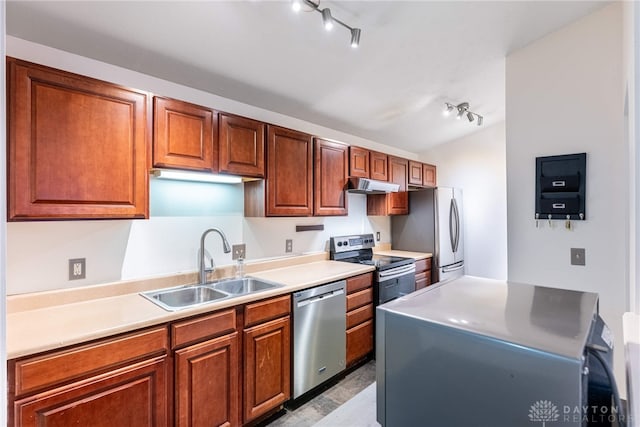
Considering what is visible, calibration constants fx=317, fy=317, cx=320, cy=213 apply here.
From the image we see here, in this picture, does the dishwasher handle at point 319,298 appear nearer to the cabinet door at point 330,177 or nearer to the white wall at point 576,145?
the cabinet door at point 330,177

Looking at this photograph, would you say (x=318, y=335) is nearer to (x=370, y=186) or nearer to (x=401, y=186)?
(x=370, y=186)

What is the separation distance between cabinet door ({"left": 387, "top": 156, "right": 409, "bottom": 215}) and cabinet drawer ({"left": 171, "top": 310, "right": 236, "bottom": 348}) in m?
2.48

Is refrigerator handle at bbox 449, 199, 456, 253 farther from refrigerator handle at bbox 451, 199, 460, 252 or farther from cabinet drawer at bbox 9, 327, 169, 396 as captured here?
cabinet drawer at bbox 9, 327, 169, 396

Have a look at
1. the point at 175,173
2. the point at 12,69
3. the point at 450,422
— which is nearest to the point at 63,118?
the point at 12,69

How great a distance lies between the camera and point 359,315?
2850 millimetres

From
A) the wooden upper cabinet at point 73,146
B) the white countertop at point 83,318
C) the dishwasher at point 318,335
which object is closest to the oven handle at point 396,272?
the dishwasher at point 318,335

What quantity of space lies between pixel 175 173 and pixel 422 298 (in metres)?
1.67

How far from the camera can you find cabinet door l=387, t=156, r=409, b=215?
3748 mm

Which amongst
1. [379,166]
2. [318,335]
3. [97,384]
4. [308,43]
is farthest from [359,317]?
[308,43]

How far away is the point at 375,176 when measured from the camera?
3.48 m

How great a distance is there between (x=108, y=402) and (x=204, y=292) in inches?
35.0

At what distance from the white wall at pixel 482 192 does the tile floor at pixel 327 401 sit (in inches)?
102

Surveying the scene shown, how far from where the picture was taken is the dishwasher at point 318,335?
2.29 m

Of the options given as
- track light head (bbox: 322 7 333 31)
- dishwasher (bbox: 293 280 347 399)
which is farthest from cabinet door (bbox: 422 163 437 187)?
track light head (bbox: 322 7 333 31)
